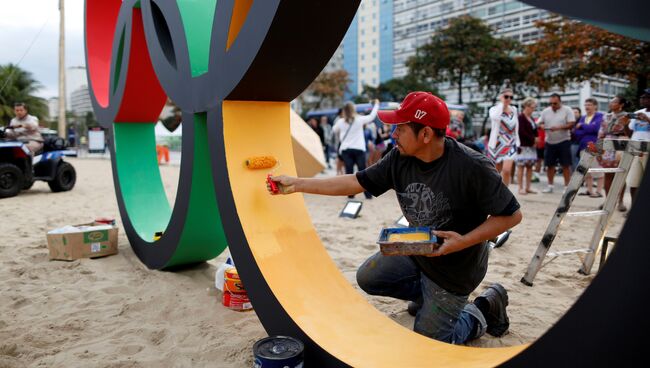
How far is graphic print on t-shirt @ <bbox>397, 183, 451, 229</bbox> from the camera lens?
2.56 m

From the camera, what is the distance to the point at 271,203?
9.61 ft

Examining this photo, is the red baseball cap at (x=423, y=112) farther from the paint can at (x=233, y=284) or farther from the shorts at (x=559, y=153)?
the shorts at (x=559, y=153)

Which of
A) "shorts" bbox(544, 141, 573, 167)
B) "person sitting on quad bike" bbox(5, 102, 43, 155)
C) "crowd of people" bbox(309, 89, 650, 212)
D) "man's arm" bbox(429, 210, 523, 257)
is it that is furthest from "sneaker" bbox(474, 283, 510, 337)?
"person sitting on quad bike" bbox(5, 102, 43, 155)

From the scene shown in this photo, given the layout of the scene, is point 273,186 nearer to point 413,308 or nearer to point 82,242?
point 413,308

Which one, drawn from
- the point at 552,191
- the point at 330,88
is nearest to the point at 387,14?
the point at 330,88

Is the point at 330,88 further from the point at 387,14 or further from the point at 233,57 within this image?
the point at 233,57

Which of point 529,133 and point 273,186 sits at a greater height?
point 529,133

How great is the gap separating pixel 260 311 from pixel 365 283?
77 cm

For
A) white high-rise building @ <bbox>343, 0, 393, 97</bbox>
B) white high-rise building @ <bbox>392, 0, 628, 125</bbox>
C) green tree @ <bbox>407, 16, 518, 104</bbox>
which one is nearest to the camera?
green tree @ <bbox>407, 16, 518, 104</bbox>

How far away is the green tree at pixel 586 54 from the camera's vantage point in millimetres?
15328

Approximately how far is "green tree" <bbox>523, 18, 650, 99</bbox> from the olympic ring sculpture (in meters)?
15.0

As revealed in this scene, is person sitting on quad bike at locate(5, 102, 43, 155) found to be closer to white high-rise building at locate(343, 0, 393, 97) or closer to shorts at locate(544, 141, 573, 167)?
shorts at locate(544, 141, 573, 167)

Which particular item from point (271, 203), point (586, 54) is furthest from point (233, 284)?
point (586, 54)

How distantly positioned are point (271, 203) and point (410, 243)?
1.03 metres
